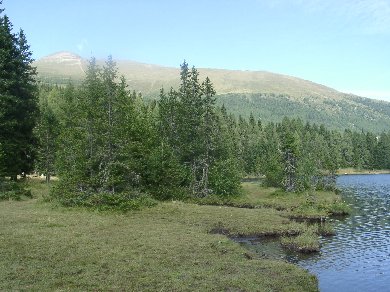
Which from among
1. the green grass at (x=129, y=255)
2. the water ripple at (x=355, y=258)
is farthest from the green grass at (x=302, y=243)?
the green grass at (x=129, y=255)

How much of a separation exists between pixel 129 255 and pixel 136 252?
1.06 meters

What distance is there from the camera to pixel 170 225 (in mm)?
41250

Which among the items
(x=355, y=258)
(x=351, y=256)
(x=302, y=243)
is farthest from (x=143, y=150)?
(x=355, y=258)

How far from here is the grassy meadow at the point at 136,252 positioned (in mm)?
23078

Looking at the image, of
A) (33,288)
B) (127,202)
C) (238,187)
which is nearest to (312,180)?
(238,187)

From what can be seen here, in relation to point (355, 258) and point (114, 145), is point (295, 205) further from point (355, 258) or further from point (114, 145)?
point (114, 145)

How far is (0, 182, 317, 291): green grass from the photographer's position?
2298 centimetres

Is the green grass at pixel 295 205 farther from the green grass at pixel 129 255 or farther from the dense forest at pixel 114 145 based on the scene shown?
the green grass at pixel 129 255

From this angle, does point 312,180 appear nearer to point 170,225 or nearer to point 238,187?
point 238,187

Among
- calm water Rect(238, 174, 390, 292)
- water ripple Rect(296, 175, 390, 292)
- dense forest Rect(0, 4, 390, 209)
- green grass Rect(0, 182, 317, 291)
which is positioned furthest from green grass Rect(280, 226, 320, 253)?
dense forest Rect(0, 4, 390, 209)

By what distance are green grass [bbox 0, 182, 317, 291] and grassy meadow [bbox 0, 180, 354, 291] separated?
5 cm

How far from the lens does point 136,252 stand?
2950 cm

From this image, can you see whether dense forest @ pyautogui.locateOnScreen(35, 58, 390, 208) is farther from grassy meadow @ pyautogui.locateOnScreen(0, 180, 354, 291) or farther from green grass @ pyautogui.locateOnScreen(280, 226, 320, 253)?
green grass @ pyautogui.locateOnScreen(280, 226, 320, 253)

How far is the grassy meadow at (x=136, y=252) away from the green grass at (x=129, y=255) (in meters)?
0.05
